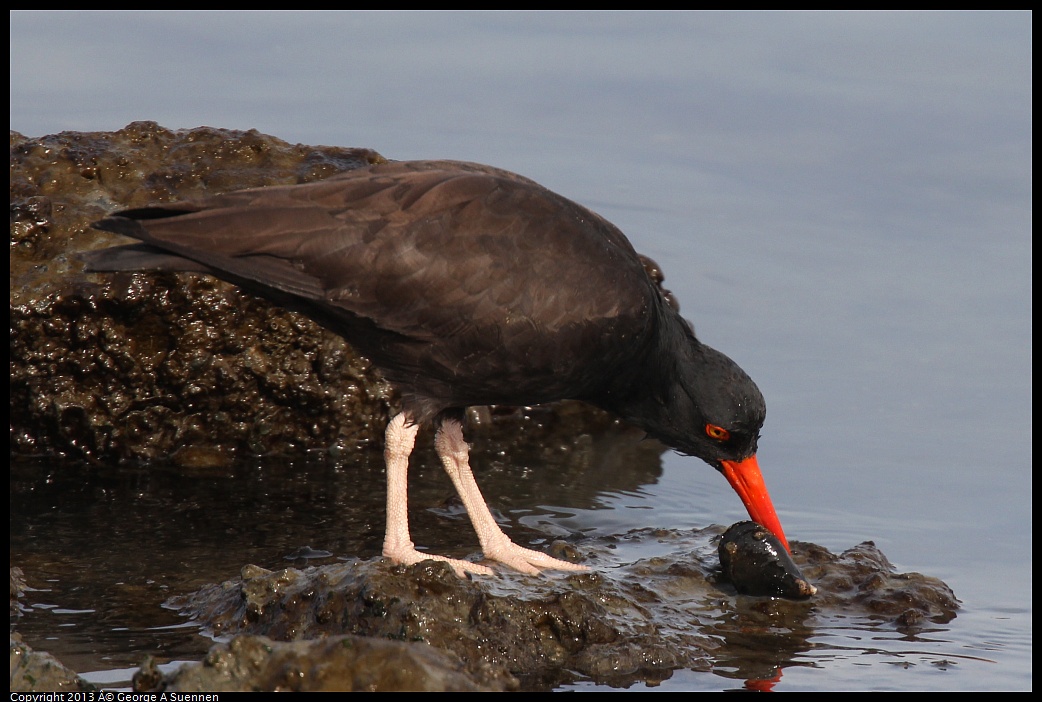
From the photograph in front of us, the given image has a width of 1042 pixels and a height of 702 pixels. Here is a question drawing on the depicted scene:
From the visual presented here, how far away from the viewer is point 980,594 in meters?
6.60

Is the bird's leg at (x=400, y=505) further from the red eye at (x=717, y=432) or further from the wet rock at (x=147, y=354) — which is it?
the wet rock at (x=147, y=354)

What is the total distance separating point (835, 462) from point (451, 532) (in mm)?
2498

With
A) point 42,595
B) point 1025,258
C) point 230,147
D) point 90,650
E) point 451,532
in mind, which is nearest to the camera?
point 90,650

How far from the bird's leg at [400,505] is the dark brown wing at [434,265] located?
0.81 feet

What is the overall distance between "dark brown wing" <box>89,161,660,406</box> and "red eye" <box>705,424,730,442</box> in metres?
0.71

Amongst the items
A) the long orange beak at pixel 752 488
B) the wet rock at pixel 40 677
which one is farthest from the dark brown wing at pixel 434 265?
the wet rock at pixel 40 677

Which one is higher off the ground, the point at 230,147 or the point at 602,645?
the point at 230,147

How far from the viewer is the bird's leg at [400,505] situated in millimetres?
6078

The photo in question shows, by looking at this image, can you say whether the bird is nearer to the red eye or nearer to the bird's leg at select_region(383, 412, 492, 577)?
the bird's leg at select_region(383, 412, 492, 577)

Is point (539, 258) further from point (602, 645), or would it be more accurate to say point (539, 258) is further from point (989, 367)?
point (989, 367)

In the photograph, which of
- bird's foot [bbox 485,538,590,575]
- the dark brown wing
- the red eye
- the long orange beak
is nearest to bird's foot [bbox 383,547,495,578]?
bird's foot [bbox 485,538,590,575]

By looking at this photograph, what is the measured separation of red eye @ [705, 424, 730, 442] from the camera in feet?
21.7

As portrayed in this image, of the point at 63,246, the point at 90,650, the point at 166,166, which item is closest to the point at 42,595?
the point at 90,650

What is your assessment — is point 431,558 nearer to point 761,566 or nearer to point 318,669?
point 761,566
